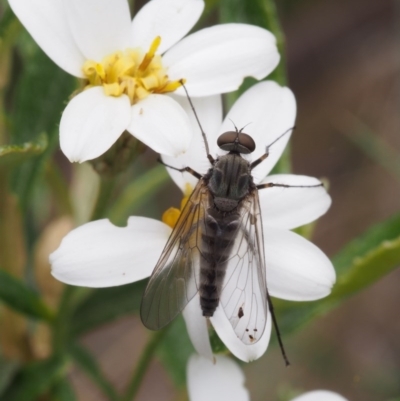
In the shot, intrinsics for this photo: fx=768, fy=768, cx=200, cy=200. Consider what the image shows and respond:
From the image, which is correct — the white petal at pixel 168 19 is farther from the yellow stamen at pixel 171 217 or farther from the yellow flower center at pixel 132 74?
the yellow stamen at pixel 171 217

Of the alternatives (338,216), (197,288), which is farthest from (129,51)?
(338,216)

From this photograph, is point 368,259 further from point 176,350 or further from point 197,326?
point 176,350

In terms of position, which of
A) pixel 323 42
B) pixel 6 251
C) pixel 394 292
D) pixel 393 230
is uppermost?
pixel 6 251

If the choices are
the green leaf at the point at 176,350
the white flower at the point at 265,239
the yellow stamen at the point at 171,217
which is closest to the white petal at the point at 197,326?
the white flower at the point at 265,239

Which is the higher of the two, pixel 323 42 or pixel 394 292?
pixel 323 42

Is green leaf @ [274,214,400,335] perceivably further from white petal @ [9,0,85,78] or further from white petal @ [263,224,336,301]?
white petal @ [9,0,85,78]

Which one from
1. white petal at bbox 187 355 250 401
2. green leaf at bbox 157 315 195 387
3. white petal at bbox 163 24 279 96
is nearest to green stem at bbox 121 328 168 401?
white petal at bbox 187 355 250 401

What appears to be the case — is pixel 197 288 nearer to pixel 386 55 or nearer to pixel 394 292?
pixel 394 292
